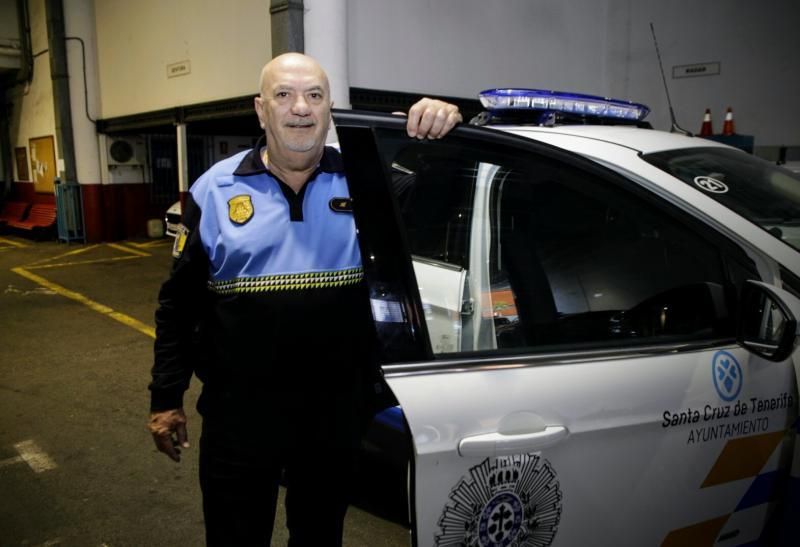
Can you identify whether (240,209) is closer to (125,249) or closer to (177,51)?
(177,51)

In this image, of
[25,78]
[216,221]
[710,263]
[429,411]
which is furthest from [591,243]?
[25,78]

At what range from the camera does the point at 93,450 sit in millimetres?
2926

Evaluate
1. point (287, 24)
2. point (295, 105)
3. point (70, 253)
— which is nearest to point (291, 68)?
point (295, 105)

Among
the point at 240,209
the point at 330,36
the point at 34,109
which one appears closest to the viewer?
the point at 240,209

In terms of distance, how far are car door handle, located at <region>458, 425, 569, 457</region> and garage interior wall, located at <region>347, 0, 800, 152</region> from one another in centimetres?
559

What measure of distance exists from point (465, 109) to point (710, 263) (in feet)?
20.7

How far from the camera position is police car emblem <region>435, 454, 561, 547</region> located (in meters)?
1.14

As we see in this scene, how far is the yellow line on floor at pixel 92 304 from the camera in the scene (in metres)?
5.19

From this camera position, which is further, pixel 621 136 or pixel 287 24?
pixel 287 24

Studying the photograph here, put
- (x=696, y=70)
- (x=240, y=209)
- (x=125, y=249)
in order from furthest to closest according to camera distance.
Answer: (x=125, y=249), (x=696, y=70), (x=240, y=209)

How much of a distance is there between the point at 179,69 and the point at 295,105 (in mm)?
7678

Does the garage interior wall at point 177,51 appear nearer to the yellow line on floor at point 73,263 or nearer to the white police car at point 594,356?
the yellow line on floor at point 73,263

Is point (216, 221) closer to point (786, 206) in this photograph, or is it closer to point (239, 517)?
point (239, 517)

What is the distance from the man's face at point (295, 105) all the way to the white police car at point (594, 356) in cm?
16
